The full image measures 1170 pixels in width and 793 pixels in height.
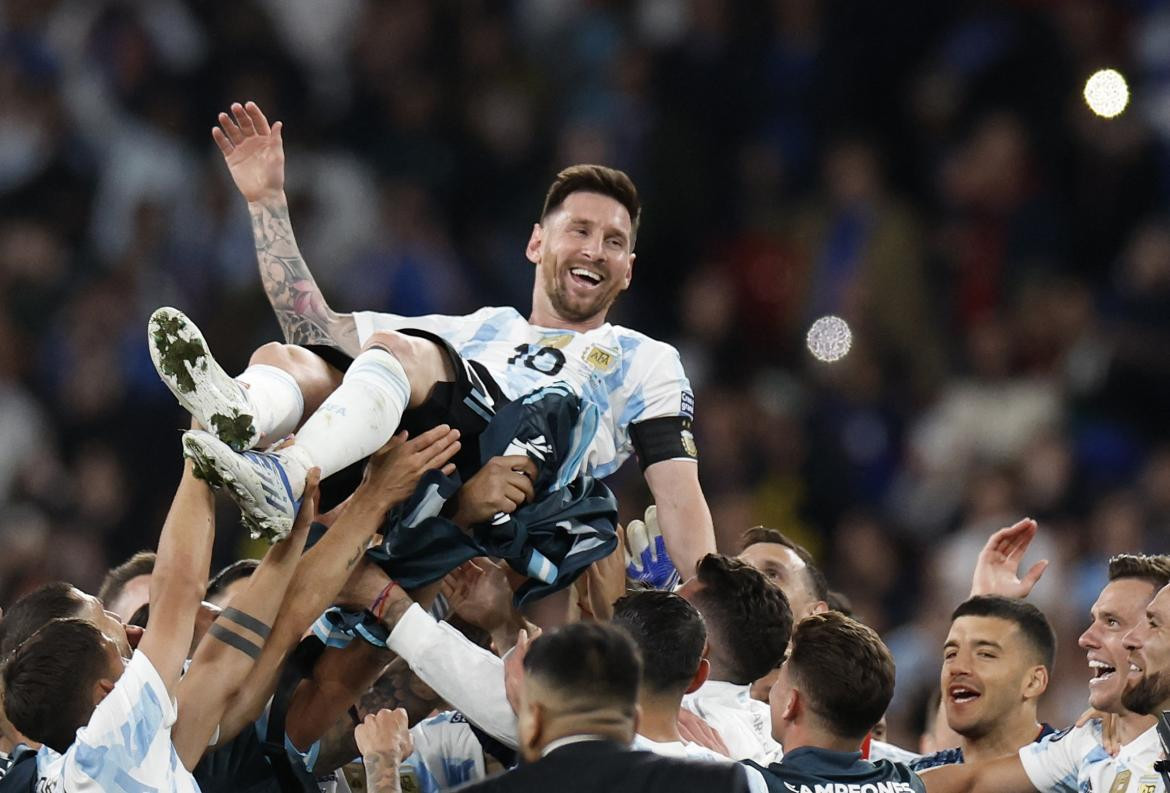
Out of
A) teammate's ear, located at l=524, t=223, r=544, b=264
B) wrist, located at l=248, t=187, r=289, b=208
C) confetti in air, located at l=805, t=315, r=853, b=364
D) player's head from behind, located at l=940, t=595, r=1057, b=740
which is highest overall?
confetti in air, located at l=805, t=315, r=853, b=364

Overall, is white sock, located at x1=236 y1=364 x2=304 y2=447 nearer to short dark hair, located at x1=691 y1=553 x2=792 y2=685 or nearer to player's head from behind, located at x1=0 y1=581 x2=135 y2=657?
player's head from behind, located at x1=0 y1=581 x2=135 y2=657

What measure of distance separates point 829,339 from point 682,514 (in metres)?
4.44

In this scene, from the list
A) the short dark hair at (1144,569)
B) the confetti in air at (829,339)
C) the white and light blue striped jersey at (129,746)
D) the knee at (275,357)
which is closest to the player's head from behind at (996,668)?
the short dark hair at (1144,569)

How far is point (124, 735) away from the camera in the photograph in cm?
380

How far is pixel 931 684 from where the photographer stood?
7730 mm

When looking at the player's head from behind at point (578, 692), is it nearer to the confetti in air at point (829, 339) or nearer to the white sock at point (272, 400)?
the white sock at point (272, 400)

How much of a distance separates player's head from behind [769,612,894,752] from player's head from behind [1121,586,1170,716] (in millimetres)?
744

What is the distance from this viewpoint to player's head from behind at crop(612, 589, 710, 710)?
4.08 m

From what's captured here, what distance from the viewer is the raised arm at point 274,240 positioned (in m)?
5.13

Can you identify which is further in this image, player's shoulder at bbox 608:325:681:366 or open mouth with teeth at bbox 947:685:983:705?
player's shoulder at bbox 608:325:681:366

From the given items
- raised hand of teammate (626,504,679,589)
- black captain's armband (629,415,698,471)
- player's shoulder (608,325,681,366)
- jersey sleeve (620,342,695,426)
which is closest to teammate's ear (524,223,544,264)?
player's shoulder (608,325,681,366)

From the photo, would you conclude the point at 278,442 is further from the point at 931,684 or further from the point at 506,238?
the point at 506,238

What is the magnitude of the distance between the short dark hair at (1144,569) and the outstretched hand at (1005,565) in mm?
357

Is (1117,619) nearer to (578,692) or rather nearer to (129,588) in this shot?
(578,692)
